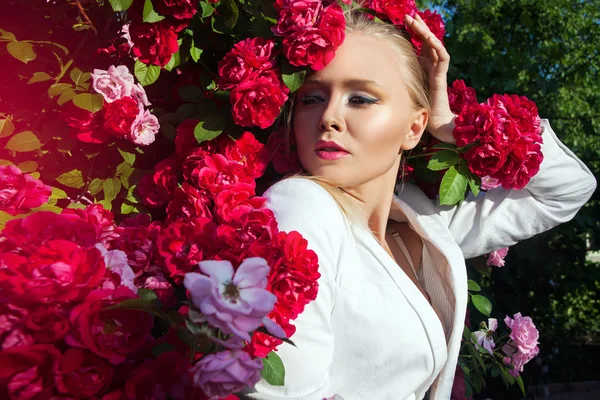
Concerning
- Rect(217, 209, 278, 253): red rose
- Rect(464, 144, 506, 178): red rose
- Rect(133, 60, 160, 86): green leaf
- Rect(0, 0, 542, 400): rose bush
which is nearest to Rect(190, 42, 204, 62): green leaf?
Rect(0, 0, 542, 400): rose bush

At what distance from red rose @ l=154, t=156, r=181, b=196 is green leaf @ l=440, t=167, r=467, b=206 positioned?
0.91 meters

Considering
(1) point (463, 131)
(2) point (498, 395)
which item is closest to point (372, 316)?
(1) point (463, 131)

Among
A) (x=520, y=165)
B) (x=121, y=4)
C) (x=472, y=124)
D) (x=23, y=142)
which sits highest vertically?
(x=121, y=4)

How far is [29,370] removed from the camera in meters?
1.15

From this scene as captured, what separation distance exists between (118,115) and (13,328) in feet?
2.57

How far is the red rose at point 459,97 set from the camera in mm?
2478

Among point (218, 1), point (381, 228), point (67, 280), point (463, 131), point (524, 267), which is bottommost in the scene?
point (524, 267)

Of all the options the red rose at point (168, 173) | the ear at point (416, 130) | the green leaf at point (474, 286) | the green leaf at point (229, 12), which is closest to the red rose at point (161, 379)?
the red rose at point (168, 173)

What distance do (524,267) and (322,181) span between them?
2.73m

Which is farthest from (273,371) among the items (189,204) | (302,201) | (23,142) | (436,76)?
(436,76)

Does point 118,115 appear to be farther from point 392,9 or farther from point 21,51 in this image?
point 392,9

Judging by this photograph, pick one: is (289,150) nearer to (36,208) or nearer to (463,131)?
(463,131)

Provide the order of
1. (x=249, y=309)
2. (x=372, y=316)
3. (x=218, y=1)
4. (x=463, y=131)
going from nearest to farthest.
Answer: (x=249, y=309) → (x=372, y=316) → (x=218, y=1) → (x=463, y=131)

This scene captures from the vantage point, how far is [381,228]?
7.23 feet
